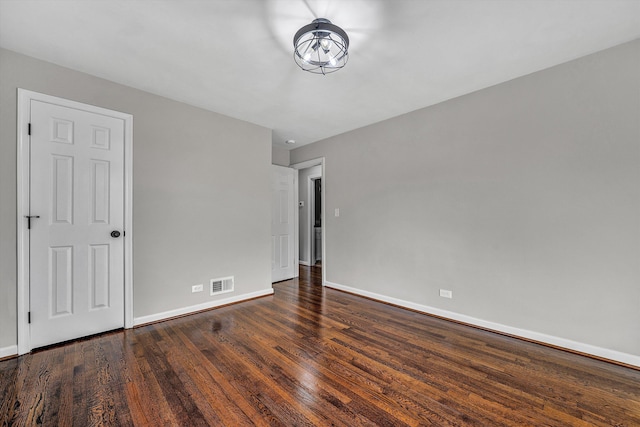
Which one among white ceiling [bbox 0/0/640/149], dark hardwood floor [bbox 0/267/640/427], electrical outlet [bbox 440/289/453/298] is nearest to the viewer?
dark hardwood floor [bbox 0/267/640/427]

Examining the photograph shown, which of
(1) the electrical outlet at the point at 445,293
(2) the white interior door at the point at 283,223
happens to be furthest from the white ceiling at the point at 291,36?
(1) the electrical outlet at the point at 445,293

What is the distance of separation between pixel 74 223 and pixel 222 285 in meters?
1.71

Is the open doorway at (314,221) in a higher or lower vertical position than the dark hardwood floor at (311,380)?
higher

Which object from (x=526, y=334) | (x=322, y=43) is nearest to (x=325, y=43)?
(x=322, y=43)

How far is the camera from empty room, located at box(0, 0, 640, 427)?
1.82 metres

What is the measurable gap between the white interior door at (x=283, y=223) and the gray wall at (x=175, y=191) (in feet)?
2.45

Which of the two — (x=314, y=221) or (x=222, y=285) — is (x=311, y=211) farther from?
(x=222, y=285)

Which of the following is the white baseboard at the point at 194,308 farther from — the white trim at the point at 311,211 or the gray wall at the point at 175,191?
the white trim at the point at 311,211

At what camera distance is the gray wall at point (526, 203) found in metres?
2.22

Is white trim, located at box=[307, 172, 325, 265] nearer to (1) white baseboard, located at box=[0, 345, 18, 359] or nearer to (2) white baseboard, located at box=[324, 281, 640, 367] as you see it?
(2) white baseboard, located at box=[324, 281, 640, 367]

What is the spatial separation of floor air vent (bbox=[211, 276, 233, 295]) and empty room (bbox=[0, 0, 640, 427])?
0.03 m

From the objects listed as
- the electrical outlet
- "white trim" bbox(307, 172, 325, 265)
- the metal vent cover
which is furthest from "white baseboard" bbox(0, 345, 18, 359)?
"white trim" bbox(307, 172, 325, 265)

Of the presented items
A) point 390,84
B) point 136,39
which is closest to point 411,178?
point 390,84

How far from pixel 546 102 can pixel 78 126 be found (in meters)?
4.47
